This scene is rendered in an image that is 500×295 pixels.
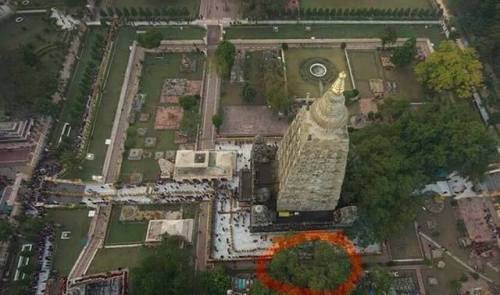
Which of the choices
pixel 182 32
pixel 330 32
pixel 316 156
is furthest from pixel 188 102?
pixel 330 32

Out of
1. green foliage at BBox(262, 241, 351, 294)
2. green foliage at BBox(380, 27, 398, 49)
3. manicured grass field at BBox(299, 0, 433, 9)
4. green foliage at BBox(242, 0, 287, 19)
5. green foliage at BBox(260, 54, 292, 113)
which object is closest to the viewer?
green foliage at BBox(262, 241, 351, 294)

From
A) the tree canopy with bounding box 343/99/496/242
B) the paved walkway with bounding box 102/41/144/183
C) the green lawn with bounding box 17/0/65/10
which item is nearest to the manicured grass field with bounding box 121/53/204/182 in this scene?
the paved walkway with bounding box 102/41/144/183

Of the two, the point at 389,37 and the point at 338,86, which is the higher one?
the point at 389,37

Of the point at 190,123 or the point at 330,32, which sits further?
the point at 330,32

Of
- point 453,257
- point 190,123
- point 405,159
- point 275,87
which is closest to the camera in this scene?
point 405,159

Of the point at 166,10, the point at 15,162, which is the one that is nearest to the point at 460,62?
the point at 166,10

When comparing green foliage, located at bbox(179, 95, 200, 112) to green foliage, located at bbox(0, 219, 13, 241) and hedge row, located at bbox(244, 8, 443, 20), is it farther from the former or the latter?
green foliage, located at bbox(0, 219, 13, 241)

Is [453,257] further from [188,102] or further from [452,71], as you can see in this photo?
[188,102]
